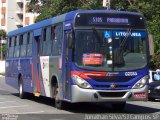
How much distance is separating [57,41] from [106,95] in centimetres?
280

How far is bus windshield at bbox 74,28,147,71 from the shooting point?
1524 cm

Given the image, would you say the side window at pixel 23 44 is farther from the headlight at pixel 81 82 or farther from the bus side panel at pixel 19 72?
the headlight at pixel 81 82

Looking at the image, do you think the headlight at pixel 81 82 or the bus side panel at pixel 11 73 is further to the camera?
the bus side panel at pixel 11 73

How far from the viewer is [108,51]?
50.4ft

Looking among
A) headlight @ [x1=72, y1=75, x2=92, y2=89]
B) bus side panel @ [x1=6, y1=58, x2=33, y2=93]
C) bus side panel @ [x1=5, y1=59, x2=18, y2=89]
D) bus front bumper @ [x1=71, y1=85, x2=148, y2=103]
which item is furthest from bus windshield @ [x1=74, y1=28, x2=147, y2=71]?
bus side panel @ [x1=5, y1=59, x2=18, y2=89]

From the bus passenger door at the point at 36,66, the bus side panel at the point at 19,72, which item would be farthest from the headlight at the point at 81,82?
the bus side panel at the point at 19,72

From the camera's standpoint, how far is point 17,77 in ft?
76.1

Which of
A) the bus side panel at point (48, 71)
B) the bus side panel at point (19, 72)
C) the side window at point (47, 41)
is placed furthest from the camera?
the bus side panel at point (19, 72)

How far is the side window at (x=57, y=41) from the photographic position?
16.5 meters

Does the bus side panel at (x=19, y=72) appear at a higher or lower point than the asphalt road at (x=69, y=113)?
higher

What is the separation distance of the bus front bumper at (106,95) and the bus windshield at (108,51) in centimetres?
68

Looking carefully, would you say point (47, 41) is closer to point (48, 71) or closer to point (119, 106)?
point (48, 71)

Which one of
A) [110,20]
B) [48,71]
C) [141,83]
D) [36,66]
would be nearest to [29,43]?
[36,66]

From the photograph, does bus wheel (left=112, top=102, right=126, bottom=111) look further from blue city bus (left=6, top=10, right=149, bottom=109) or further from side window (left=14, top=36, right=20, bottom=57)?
Result: side window (left=14, top=36, right=20, bottom=57)
